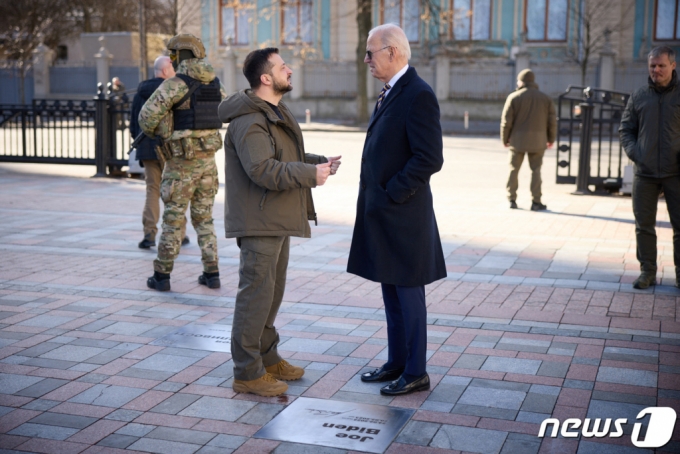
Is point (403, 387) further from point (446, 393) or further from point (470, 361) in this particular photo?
point (470, 361)

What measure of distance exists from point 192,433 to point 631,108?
4.93 m

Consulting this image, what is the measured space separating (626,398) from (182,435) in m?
2.38

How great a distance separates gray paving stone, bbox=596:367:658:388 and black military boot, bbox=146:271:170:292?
3.66m

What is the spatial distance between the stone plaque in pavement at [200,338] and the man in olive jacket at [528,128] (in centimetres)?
665

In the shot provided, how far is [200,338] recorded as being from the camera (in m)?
5.82

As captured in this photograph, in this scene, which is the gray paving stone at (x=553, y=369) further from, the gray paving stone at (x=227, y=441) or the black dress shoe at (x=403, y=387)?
the gray paving stone at (x=227, y=441)

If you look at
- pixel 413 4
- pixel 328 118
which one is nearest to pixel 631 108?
pixel 328 118

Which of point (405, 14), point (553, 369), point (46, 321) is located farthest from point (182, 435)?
point (405, 14)

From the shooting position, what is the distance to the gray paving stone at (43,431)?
4152 millimetres

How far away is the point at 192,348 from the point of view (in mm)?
5590

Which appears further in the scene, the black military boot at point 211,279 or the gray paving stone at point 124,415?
the black military boot at point 211,279

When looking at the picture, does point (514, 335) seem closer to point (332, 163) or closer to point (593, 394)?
point (593, 394)

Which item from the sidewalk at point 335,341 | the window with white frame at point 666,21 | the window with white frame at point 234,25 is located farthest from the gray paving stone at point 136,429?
the window with white frame at point 234,25

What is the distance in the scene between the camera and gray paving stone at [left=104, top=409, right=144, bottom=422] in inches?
173
